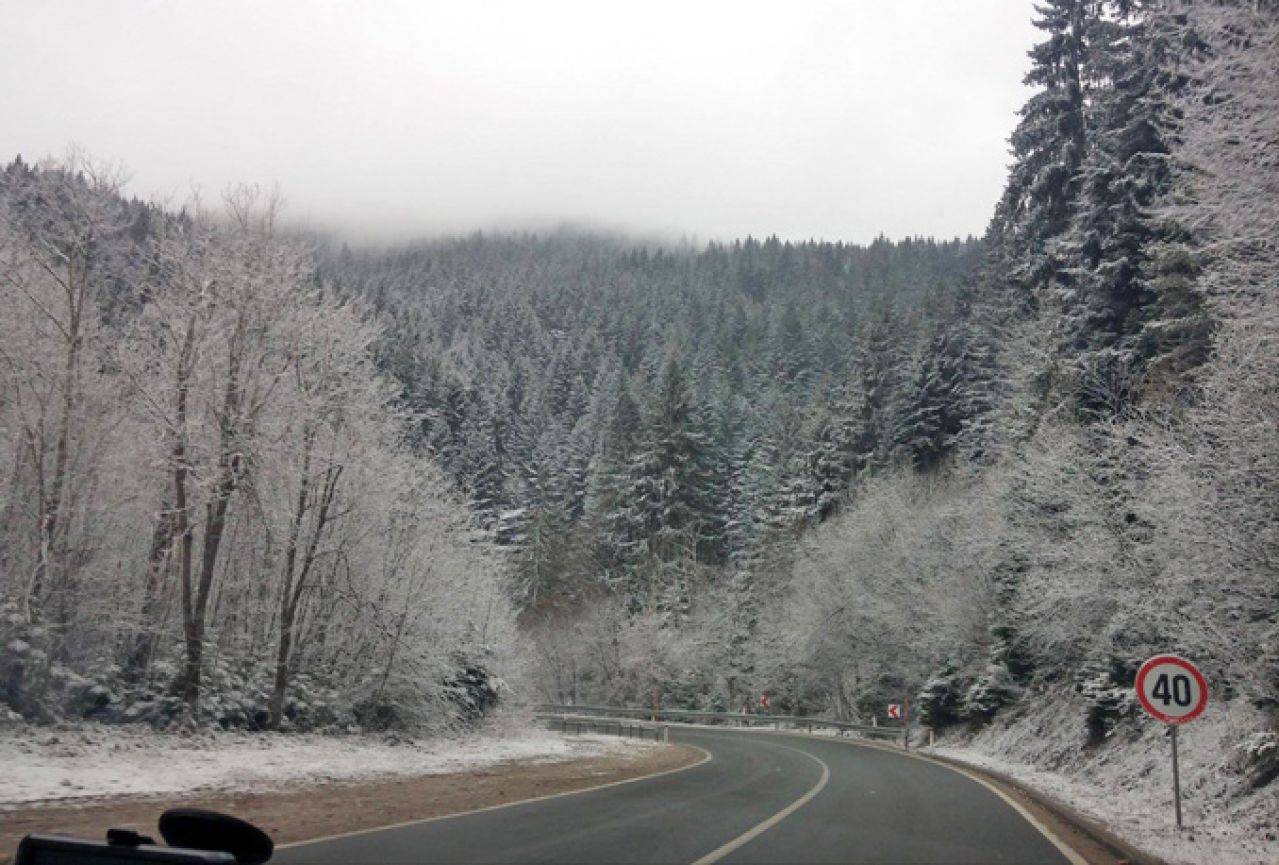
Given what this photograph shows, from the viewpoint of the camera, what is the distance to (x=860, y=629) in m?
54.8

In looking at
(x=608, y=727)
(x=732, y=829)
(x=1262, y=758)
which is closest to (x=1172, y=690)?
(x=1262, y=758)

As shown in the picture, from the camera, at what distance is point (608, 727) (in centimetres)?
4741

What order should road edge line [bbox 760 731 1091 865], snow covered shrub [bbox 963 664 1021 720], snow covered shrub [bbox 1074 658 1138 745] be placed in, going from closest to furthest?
road edge line [bbox 760 731 1091 865] < snow covered shrub [bbox 1074 658 1138 745] < snow covered shrub [bbox 963 664 1021 720]

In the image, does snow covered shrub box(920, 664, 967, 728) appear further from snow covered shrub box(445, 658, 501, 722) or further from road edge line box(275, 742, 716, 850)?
road edge line box(275, 742, 716, 850)

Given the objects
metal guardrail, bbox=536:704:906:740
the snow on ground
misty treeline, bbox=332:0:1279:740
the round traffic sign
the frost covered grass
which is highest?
misty treeline, bbox=332:0:1279:740

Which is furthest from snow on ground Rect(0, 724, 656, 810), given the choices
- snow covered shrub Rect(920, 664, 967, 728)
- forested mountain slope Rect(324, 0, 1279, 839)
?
snow covered shrub Rect(920, 664, 967, 728)

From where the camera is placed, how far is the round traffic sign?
12820 millimetres

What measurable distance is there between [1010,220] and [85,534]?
3694cm

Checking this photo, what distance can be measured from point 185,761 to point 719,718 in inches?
1822

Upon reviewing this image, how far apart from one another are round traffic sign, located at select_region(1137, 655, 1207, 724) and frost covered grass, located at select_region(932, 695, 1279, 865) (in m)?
1.52

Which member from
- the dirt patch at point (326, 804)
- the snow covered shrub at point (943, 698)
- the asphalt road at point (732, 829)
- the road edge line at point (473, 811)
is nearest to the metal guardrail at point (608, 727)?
the snow covered shrub at point (943, 698)

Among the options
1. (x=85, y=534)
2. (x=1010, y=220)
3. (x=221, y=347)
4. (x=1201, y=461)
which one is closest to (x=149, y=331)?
(x=221, y=347)

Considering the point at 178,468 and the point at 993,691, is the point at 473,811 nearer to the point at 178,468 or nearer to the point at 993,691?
the point at 178,468

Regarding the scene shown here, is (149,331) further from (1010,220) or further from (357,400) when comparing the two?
(1010,220)
